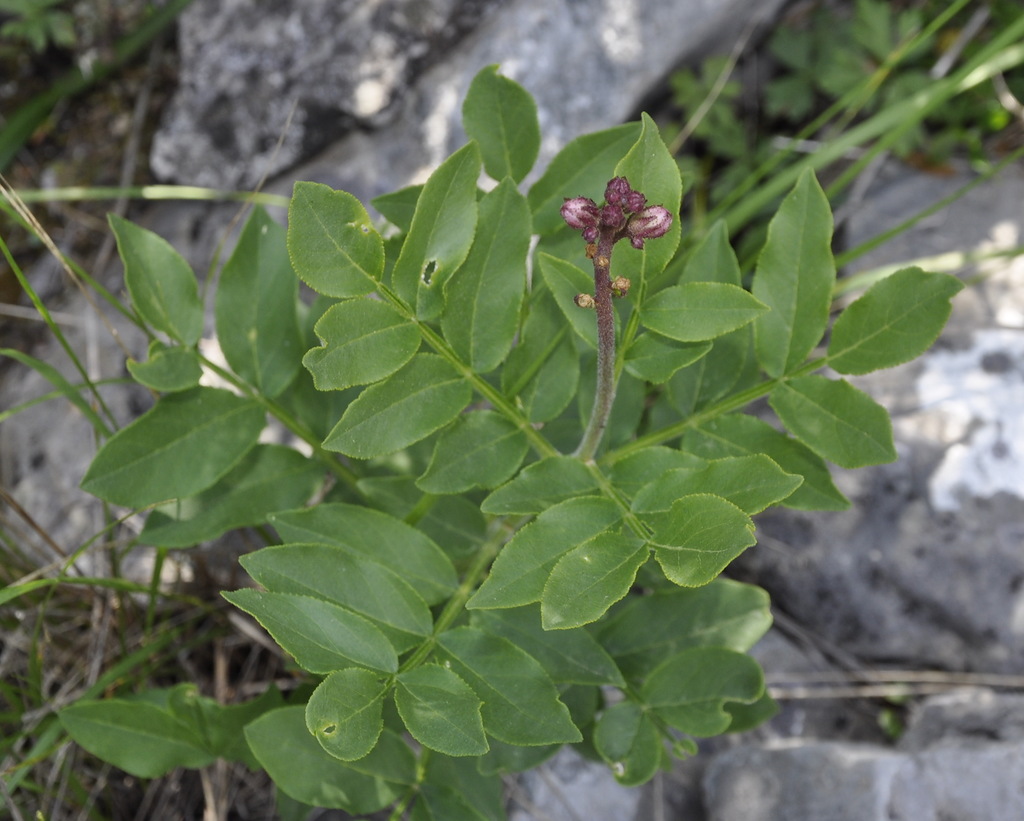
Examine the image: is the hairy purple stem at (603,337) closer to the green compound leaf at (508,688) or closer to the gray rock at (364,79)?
the green compound leaf at (508,688)

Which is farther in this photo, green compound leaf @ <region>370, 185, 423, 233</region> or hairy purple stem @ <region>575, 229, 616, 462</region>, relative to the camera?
green compound leaf @ <region>370, 185, 423, 233</region>

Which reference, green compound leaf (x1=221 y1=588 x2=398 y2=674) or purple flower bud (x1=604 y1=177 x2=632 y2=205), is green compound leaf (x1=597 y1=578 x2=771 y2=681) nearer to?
green compound leaf (x1=221 y1=588 x2=398 y2=674)

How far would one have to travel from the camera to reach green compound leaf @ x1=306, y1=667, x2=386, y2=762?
5.05ft

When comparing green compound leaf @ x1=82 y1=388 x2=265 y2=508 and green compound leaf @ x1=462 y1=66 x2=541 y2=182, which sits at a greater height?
green compound leaf @ x1=462 y1=66 x2=541 y2=182

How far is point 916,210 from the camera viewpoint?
3.70 m

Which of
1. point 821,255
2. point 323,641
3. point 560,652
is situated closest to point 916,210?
point 821,255

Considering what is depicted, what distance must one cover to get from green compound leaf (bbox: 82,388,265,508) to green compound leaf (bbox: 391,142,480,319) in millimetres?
597

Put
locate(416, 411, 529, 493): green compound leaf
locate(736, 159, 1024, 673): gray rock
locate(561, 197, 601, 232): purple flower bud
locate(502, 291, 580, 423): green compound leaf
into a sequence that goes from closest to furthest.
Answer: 1. locate(561, 197, 601, 232): purple flower bud
2. locate(416, 411, 529, 493): green compound leaf
3. locate(502, 291, 580, 423): green compound leaf
4. locate(736, 159, 1024, 673): gray rock

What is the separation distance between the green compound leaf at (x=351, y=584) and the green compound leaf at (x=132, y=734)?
0.68 meters

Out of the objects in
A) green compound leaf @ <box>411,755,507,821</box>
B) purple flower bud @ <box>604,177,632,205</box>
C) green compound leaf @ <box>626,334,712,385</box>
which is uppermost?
purple flower bud @ <box>604,177,632,205</box>

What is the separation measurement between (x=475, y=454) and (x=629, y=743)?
2.35 ft

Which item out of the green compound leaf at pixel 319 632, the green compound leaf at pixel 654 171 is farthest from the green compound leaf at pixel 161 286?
the green compound leaf at pixel 654 171

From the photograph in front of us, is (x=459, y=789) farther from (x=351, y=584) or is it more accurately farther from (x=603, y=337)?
(x=603, y=337)

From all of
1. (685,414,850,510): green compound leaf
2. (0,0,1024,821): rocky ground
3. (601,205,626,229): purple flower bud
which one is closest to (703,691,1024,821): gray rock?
(0,0,1024,821): rocky ground
